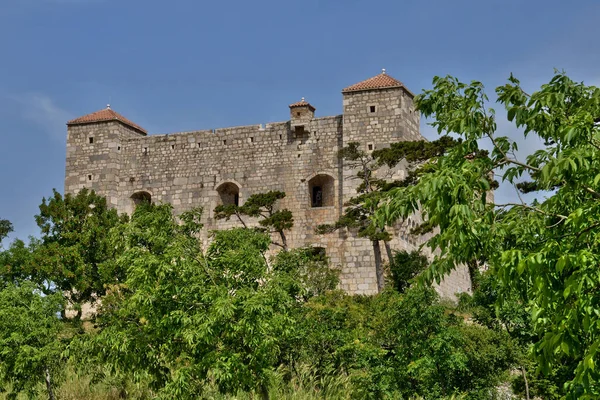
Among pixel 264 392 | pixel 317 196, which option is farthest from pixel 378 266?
pixel 264 392

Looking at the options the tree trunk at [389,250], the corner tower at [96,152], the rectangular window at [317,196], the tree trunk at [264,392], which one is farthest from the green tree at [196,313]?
the corner tower at [96,152]

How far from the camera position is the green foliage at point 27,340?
17.2 meters

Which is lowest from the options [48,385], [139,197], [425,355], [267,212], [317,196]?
[48,385]

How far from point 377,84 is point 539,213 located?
23.7 meters

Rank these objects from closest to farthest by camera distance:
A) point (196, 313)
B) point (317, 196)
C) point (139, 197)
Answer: point (196, 313), point (317, 196), point (139, 197)

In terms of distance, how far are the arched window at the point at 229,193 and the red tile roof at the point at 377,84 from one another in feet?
18.3

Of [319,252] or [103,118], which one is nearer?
[319,252]

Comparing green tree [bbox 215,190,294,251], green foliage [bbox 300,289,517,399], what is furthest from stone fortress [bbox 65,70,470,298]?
green foliage [bbox 300,289,517,399]

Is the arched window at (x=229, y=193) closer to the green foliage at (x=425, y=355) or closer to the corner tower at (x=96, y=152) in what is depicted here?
the corner tower at (x=96, y=152)

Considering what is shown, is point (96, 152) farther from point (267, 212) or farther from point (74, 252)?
point (74, 252)

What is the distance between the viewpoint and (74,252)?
27.1 metres

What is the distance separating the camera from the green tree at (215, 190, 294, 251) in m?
31.2

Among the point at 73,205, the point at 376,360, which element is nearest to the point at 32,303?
the point at 376,360

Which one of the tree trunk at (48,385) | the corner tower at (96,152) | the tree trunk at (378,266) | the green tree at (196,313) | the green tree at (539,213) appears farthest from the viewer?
the corner tower at (96,152)
